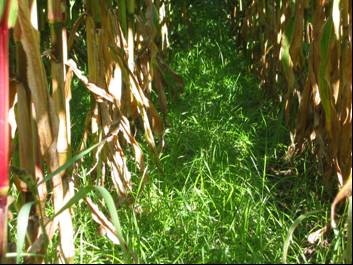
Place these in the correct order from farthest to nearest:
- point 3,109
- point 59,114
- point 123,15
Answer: point 123,15 < point 59,114 < point 3,109

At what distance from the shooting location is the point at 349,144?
5.20ft

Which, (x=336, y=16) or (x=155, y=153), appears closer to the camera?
(x=336, y=16)

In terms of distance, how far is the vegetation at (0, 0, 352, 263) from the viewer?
132 cm

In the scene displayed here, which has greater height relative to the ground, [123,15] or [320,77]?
[123,15]

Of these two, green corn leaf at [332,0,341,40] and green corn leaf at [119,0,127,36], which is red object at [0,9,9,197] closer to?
green corn leaf at [332,0,341,40]

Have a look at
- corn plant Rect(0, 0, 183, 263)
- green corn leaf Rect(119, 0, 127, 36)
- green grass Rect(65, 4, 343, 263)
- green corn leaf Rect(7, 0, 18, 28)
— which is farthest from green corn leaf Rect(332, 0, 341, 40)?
green corn leaf Rect(119, 0, 127, 36)

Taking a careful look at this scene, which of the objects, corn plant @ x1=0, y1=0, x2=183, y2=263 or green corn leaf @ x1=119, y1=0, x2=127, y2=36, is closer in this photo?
corn plant @ x1=0, y1=0, x2=183, y2=263

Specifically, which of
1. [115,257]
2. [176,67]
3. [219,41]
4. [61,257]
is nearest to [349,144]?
[115,257]

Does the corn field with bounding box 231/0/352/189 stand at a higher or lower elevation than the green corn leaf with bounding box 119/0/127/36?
lower

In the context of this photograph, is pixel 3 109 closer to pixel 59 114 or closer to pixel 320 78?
pixel 59 114

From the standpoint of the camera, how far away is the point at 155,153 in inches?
79.3

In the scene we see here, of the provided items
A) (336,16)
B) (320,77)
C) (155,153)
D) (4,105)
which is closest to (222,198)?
(155,153)

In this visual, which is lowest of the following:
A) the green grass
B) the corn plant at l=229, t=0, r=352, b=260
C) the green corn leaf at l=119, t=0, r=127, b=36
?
the green grass

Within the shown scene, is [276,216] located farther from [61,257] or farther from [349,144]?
[61,257]
